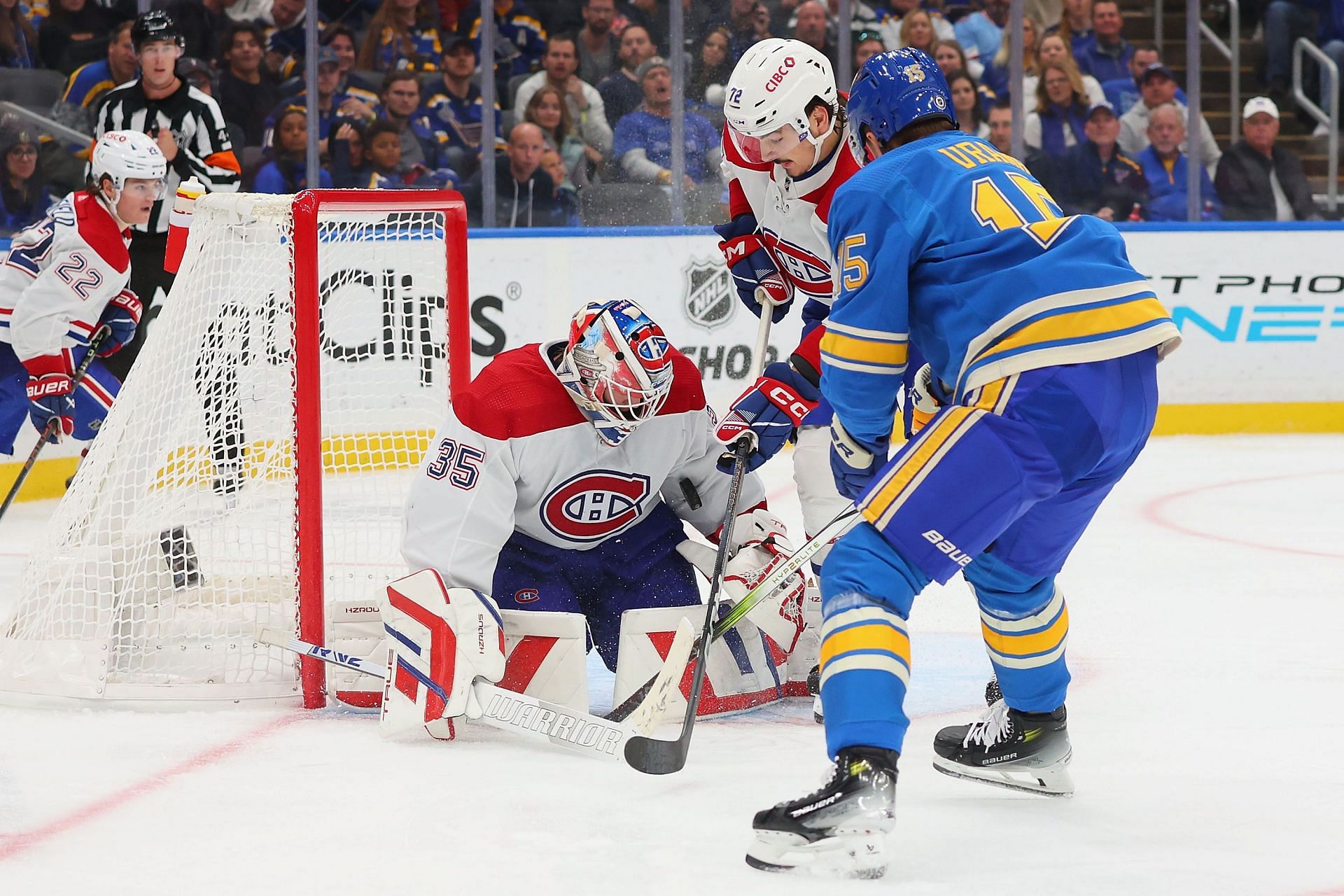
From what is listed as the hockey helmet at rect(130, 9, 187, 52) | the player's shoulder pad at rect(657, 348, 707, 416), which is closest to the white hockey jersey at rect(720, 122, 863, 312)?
the player's shoulder pad at rect(657, 348, 707, 416)

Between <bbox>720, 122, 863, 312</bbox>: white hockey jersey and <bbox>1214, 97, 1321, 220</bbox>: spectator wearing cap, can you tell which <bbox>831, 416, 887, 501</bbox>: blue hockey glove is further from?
<bbox>1214, 97, 1321, 220</bbox>: spectator wearing cap

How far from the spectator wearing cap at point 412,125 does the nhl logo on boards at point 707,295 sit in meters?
1.08

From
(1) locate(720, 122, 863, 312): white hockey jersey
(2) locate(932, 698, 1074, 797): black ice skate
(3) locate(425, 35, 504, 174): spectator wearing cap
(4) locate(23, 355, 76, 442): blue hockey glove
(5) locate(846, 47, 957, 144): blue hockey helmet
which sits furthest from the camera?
(3) locate(425, 35, 504, 174): spectator wearing cap

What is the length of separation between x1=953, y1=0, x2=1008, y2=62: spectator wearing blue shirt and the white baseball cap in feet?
3.76

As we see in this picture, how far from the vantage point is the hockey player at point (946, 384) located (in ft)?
6.26

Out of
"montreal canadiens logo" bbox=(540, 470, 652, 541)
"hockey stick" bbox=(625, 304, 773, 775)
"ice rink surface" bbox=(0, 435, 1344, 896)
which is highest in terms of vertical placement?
"montreal canadiens logo" bbox=(540, 470, 652, 541)

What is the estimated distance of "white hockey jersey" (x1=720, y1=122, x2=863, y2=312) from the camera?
2840 mm

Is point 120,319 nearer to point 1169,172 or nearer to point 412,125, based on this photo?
point 412,125

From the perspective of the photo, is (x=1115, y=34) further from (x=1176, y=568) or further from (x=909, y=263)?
(x=909, y=263)

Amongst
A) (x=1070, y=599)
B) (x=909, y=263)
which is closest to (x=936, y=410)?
(x=909, y=263)

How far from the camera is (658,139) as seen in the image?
6.45 meters

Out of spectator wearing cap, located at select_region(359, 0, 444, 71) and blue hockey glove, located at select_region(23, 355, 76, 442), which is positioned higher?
spectator wearing cap, located at select_region(359, 0, 444, 71)

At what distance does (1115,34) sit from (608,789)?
5479 millimetres

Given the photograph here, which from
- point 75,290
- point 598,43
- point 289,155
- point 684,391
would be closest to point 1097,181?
point 598,43
